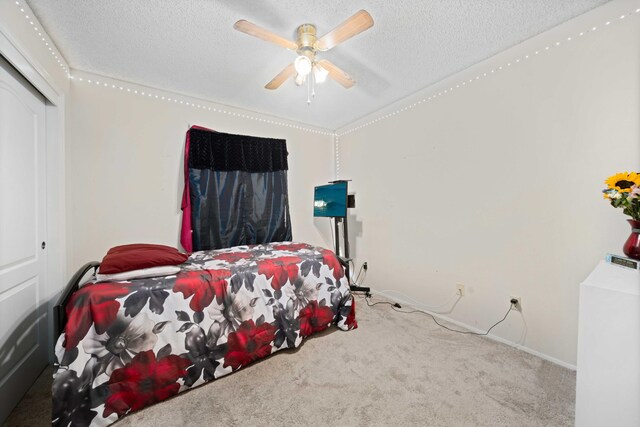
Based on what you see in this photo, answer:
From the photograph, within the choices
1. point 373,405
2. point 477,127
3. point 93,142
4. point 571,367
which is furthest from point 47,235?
point 571,367

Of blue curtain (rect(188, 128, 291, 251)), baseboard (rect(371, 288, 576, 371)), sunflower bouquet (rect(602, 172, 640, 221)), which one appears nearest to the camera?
sunflower bouquet (rect(602, 172, 640, 221))

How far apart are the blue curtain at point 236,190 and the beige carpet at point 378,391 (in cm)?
153

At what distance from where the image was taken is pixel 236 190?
9.77 feet

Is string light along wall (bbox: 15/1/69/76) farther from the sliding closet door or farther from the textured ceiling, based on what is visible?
the sliding closet door

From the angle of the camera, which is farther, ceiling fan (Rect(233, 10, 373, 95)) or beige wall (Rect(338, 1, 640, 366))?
beige wall (Rect(338, 1, 640, 366))

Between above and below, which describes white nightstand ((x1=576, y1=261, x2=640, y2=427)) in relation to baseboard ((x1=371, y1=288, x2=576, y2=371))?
above

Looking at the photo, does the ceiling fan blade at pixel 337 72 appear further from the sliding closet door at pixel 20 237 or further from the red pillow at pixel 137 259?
the sliding closet door at pixel 20 237

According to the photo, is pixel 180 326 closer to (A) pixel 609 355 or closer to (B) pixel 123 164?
(B) pixel 123 164

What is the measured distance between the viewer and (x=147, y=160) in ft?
8.28

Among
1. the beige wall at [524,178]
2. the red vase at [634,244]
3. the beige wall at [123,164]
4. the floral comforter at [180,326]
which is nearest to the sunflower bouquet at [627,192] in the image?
the red vase at [634,244]

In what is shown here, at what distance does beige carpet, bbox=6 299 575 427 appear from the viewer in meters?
1.34

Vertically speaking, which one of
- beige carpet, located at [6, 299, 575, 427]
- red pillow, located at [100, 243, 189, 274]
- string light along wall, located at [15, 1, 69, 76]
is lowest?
beige carpet, located at [6, 299, 575, 427]

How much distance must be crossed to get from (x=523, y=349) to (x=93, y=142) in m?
4.20

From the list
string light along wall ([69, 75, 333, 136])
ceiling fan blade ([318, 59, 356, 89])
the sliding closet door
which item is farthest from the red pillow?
ceiling fan blade ([318, 59, 356, 89])
